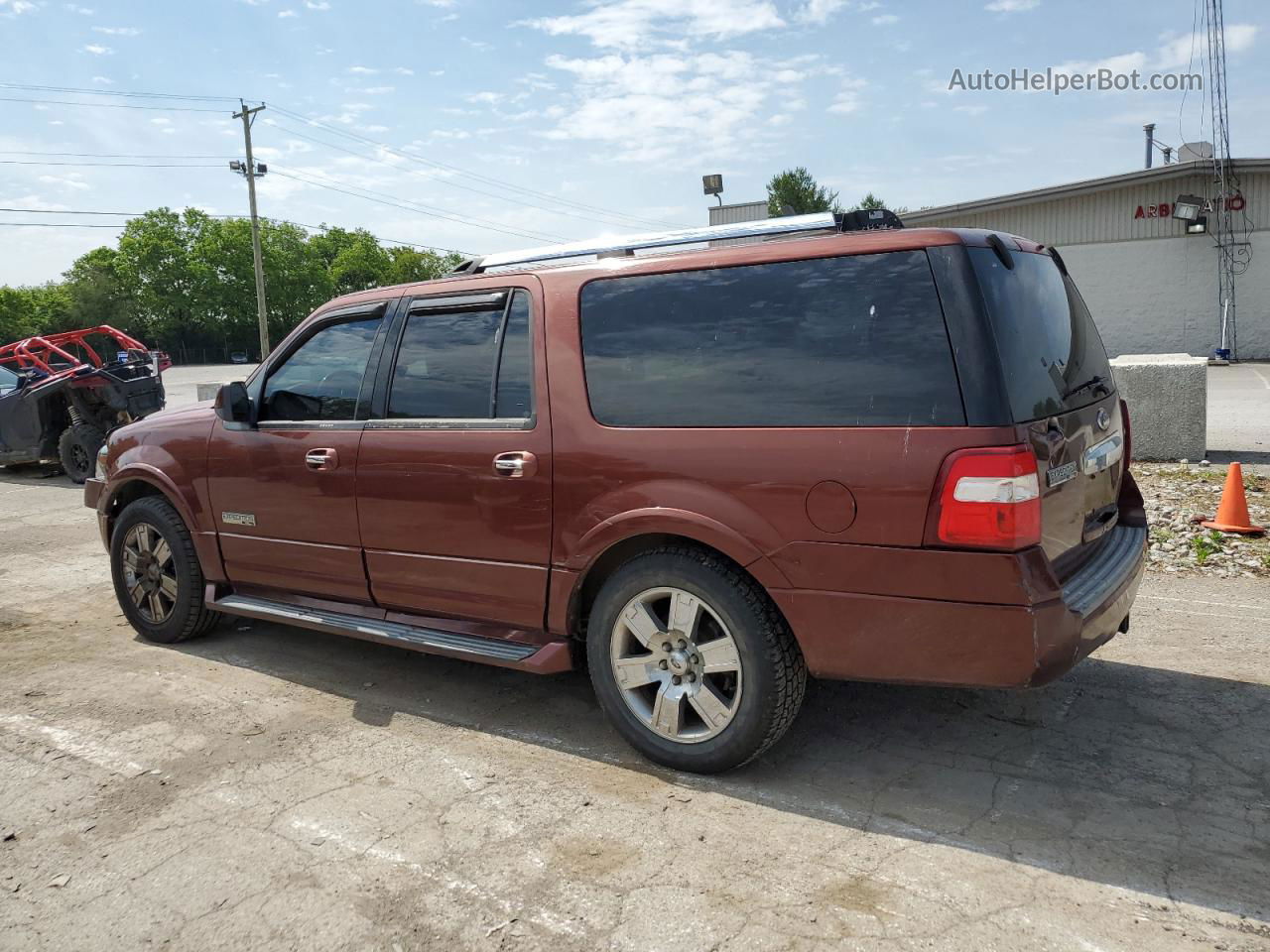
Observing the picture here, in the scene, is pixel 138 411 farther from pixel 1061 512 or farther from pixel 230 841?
pixel 1061 512

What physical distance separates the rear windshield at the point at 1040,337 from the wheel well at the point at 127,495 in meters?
4.40

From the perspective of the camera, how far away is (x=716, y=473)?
324 cm

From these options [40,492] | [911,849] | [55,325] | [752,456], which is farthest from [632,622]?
[55,325]

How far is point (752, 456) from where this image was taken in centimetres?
317

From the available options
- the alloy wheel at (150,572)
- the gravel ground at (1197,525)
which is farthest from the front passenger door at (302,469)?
the gravel ground at (1197,525)

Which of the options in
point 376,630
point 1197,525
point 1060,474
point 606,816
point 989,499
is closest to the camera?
point 989,499

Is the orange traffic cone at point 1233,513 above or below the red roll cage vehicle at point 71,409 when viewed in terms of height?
below

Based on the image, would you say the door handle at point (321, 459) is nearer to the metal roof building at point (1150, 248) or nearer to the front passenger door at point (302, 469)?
the front passenger door at point (302, 469)

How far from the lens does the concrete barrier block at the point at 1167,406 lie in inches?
370

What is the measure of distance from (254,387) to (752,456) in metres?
2.86

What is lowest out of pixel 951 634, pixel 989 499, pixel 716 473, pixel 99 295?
pixel 951 634

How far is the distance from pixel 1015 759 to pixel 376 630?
8.83 feet

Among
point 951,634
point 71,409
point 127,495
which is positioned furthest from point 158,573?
point 71,409

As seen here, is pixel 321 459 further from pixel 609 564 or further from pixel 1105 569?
pixel 1105 569
